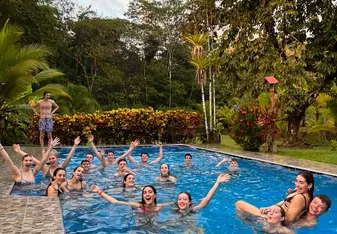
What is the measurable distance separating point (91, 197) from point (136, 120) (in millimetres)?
10219

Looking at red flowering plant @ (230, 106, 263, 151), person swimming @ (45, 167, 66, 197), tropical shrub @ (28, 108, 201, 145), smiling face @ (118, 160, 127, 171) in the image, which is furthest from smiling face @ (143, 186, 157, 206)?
tropical shrub @ (28, 108, 201, 145)

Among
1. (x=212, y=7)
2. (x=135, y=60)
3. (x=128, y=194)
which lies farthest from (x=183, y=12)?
(x=128, y=194)

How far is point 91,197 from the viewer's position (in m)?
8.27

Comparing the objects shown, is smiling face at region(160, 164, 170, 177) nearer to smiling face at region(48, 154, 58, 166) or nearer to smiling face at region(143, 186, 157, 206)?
smiling face at region(48, 154, 58, 166)

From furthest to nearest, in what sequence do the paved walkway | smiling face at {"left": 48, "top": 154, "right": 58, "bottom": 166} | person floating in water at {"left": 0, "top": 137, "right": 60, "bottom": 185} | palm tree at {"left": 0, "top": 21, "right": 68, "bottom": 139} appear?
palm tree at {"left": 0, "top": 21, "right": 68, "bottom": 139}
smiling face at {"left": 48, "top": 154, "right": 58, "bottom": 166}
person floating in water at {"left": 0, "top": 137, "right": 60, "bottom": 185}
the paved walkway

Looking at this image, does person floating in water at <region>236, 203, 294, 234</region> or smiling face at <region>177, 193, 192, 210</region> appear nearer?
person floating in water at <region>236, 203, 294, 234</region>

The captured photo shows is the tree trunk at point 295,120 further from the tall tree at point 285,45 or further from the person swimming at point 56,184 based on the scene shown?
the person swimming at point 56,184

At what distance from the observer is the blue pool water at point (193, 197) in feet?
21.0

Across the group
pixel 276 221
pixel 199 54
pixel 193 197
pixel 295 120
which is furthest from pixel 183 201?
pixel 295 120

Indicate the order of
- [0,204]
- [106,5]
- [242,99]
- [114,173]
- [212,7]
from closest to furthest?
1. [0,204]
2. [114,173]
3. [212,7]
4. [242,99]
5. [106,5]

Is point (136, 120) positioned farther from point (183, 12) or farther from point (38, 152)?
point (183, 12)

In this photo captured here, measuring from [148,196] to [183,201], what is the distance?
60cm

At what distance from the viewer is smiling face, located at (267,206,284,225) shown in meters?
5.55

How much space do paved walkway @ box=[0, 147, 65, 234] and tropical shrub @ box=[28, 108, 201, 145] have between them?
10285mm
